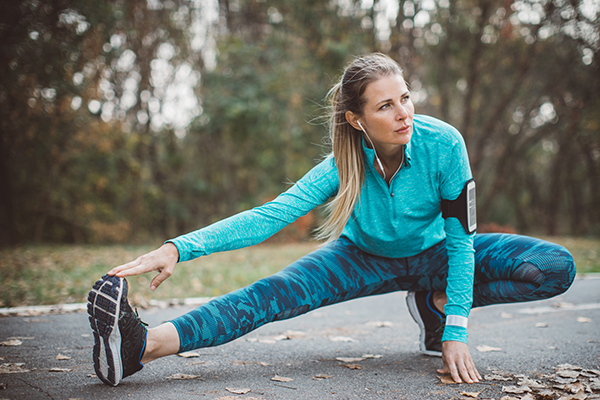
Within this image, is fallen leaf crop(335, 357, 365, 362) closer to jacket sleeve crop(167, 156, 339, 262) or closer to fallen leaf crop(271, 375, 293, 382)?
fallen leaf crop(271, 375, 293, 382)

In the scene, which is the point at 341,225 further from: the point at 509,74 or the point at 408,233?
the point at 509,74

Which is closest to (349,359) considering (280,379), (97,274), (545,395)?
(280,379)

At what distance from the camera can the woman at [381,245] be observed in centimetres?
234

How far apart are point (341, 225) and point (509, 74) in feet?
56.2

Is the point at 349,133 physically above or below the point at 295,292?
above

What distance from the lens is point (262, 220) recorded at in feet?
7.84

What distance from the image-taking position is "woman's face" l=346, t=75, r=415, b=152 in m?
2.46

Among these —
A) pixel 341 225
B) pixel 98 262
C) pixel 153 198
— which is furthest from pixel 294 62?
pixel 341 225

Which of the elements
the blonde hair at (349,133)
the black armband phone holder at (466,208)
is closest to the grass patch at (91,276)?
the blonde hair at (349,133)

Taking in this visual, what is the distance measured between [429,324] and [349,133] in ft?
4.10

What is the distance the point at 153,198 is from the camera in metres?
18.5

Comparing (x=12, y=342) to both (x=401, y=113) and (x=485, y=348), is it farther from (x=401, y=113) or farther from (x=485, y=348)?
(x=485, y=348)

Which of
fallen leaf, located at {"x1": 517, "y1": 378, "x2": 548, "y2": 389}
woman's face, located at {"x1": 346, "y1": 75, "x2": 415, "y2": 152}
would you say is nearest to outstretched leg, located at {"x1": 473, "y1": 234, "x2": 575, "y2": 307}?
fallen leaf, located at {"x1": 517, "y1": 378, "x2": 548, "y2": 389}

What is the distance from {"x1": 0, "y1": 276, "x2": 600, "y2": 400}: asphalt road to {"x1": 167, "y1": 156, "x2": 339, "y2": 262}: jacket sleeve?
0.67 metres
